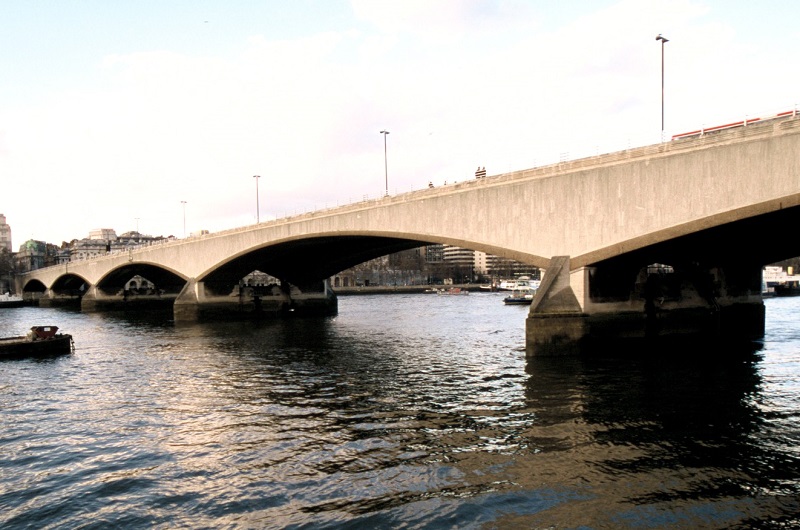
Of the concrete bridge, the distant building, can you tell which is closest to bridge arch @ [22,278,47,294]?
the distant building

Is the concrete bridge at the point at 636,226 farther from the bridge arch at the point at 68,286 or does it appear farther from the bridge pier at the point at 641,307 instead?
the bridge arch at the point at 68,286

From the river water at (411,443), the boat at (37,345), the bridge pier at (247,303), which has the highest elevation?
the bridge pier at (247,303)

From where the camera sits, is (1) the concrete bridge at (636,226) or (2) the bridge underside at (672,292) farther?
(2) the bridge underside at (672,292)

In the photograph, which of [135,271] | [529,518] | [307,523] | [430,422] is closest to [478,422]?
[430,422]

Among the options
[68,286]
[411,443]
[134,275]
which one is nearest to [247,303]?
[134,275]

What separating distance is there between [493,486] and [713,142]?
18.7 meters

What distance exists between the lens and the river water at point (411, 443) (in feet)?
35.4

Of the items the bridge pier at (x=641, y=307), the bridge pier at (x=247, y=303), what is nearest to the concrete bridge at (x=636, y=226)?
the bridge pier at (x=641, y=307)

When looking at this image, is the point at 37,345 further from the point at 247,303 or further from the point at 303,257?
the point at 303,257

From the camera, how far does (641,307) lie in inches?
1195

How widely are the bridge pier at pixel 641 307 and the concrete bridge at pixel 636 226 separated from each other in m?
0.06

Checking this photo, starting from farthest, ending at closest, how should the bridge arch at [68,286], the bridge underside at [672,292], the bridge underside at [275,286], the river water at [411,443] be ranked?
1. the bridge arch at [68,286]
2. the bridge underside at [275,286]
3. the bridge underside at [672,292]
4. the river water at [411,443]

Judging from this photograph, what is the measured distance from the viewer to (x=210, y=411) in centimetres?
1889

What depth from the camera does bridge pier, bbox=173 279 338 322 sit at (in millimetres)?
60750
